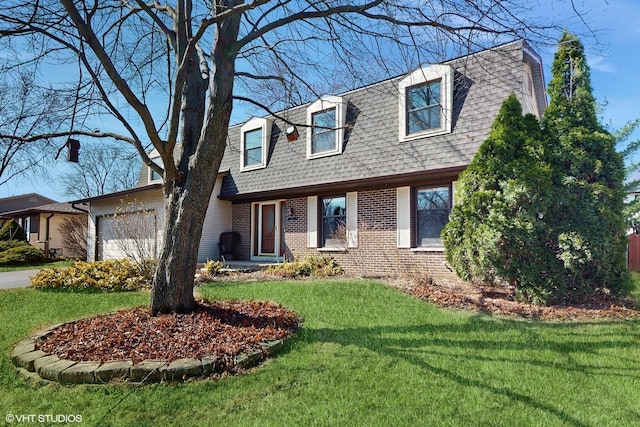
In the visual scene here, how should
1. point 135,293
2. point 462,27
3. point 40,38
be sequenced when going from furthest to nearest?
point 135,293 → point 40,38 → point 462,27

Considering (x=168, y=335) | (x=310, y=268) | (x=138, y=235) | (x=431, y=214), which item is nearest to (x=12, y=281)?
(x=138, y=235)

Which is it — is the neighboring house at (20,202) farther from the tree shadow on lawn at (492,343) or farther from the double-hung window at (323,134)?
the tree shadow on lawn at (492,343)

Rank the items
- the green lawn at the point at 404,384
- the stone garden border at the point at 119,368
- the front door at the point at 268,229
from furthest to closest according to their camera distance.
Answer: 1. the front door at the point at 268,229
2. the stone garden border at the point at 119,368
3. the green lawn at the point at 404,384

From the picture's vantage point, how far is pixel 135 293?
777cm

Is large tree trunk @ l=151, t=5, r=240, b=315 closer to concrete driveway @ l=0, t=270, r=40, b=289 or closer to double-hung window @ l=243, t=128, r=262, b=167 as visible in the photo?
concrete driveway @ l=0, t=270, r=40, b=289

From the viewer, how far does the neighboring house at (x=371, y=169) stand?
8.70m

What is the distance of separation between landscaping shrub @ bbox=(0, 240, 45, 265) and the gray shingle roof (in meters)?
9.24

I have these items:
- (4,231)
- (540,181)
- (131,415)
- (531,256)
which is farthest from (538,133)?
(4,231)

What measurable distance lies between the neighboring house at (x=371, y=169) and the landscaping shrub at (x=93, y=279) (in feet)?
11.6

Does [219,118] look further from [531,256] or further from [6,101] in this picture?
[531,256]

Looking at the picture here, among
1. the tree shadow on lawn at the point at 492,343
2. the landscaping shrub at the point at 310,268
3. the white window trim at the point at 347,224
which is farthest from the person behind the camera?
the white window trim at the point at 347,224

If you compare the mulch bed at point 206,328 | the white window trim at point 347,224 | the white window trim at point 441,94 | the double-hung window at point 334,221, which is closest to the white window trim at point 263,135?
the white window trim at point 347,224

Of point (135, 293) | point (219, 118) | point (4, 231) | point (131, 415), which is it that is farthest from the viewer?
point (4, 231)

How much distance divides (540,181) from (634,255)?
9317 mm
